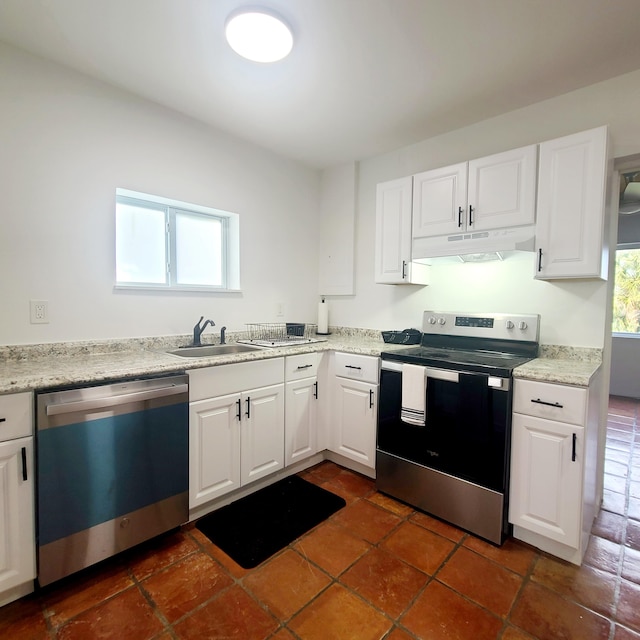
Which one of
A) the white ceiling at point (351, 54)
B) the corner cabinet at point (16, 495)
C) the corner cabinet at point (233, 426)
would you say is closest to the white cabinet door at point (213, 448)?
the corner cabinet at point (233, 426)

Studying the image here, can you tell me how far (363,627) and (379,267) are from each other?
2.11 metres

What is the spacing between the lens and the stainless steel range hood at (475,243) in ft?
6.66

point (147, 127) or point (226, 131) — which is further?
point (226, 131)

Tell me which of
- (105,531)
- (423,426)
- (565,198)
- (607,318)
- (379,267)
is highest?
(565,198)

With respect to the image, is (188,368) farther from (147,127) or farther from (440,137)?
(440,137)

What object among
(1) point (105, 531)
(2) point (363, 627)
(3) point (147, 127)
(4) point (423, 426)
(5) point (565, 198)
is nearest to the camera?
(2) point (363, 627)

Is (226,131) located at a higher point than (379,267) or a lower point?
higher

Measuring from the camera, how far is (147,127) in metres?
2.25

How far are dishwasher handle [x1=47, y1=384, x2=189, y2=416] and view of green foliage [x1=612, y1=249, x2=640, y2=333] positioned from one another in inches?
218

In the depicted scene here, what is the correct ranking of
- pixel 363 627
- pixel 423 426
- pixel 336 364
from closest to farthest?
1. pixel 363 627
2. pixel 423 426
3. pixel 336 364

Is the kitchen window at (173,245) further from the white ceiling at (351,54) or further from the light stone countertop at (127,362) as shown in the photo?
the white ceiling at (351,54)

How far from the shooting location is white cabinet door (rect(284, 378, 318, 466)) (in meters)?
2.40

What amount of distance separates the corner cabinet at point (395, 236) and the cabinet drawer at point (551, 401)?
1128 mm

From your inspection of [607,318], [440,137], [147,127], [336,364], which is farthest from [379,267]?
[147,127]
